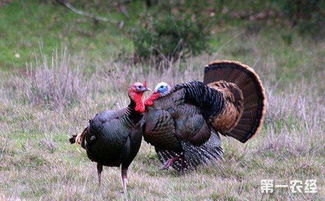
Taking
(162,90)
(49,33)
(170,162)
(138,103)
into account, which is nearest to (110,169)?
(170,162)

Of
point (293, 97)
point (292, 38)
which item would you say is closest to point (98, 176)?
point (293, 97)

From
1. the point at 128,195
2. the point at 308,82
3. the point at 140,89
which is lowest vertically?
the point at 308,82

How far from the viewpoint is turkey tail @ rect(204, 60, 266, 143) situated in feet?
23.9

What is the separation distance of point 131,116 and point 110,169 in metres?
1.33

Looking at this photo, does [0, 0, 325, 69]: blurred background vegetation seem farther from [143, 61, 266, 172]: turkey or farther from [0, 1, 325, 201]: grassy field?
[143, 61, 266, 172]: turkey

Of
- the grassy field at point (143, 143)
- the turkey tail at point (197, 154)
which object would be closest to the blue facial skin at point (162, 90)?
the turkey tail at point (197, 154)

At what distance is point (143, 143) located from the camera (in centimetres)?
793

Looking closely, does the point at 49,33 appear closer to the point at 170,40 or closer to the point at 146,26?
the point at 146,26

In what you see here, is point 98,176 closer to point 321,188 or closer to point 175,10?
point 321,188

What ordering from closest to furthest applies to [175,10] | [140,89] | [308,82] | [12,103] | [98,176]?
1. [140,89]
2. [98,176]
3. [12,103]
4. [308,82]
5. [175,10]

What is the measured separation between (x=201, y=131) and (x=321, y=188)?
4.49 ft

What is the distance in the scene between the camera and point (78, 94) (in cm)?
930

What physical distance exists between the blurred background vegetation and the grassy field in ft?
0.94

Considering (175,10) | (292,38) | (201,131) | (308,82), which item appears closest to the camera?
(201,131)
